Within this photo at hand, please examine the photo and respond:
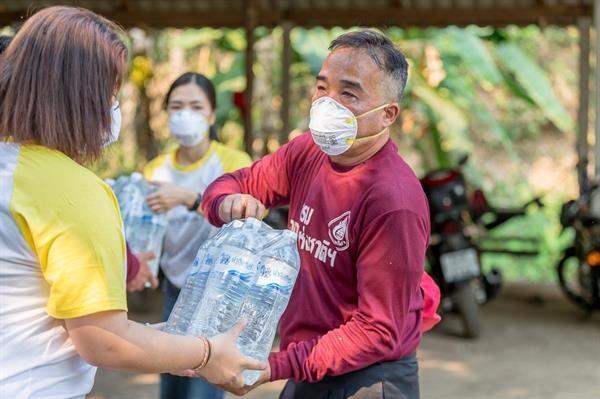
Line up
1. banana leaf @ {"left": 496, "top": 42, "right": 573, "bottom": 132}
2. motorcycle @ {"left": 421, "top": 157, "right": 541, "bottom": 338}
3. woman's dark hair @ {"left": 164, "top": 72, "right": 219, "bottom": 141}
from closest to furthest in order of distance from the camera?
woman's dark hair @ {"left": 164, "top": 72, "right": 219, "bottom": 141} < motorcycle @ {"left": 421, "top": 157, "right": 541, "bottom": 338} < banana leaf @ {"left": 496, "top": 42, "right": 573, "bottom": 132}

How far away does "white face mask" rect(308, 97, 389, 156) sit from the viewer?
8.28 ft

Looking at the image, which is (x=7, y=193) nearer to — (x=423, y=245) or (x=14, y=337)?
(x=14, y=337)

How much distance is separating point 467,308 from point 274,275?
520cm

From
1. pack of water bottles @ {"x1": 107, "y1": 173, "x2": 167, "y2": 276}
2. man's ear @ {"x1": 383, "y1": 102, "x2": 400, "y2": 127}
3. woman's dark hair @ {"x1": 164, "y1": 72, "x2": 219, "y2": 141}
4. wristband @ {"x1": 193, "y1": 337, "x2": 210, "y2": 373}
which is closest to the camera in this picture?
wristband @ {"x1": 193, "y1": 337, "x2": 210, "y2": 373}

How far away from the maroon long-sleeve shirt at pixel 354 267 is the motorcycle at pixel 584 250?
5350 millimetres

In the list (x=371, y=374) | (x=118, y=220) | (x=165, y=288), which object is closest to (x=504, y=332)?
(x=165, y=288)

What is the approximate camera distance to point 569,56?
52.7 feet

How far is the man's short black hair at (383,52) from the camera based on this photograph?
2.52 metres

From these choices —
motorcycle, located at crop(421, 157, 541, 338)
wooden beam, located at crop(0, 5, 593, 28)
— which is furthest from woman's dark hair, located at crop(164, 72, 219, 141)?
wooden beam, located at crop(0, 5, 593, 28)

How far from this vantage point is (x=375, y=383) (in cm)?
254

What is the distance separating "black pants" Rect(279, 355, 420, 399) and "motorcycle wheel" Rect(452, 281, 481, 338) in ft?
15.6

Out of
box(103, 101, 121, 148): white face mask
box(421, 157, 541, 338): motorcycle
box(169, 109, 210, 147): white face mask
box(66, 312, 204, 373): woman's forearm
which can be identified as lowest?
box(421, 157, 541, 338): motorcycle

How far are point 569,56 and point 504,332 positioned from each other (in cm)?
963

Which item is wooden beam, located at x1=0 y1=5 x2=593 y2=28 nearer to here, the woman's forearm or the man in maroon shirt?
the man in maroon shirt
